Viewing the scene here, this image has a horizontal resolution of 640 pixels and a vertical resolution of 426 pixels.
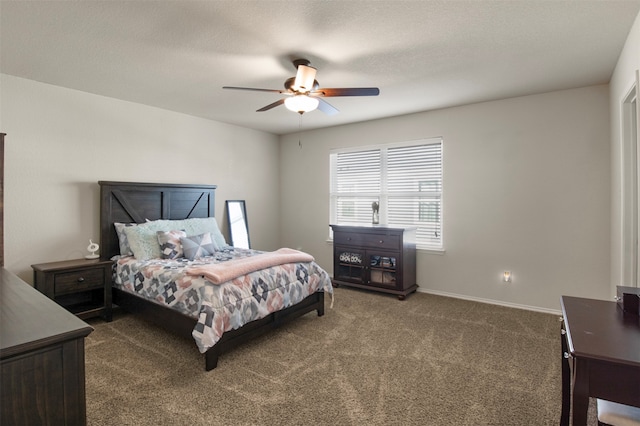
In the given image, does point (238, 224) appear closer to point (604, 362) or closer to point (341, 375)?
point (341, 375)

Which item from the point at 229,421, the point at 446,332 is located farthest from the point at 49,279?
the point at 446,332

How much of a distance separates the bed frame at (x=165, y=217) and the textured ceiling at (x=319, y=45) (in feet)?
3.95

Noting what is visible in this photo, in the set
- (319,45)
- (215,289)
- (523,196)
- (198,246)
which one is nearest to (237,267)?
(215,289)

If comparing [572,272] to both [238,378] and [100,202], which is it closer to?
[238,378]

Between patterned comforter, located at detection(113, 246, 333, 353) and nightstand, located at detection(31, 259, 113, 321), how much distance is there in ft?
0.55

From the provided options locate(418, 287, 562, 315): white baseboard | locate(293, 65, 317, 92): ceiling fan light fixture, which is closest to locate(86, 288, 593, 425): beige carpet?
locate(418, 287, 562, 315): white baseboard

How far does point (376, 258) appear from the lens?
186 inches

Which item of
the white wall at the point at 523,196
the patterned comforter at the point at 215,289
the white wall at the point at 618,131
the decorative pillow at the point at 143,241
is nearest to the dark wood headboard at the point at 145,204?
the decorative pillow at the point at 143,241

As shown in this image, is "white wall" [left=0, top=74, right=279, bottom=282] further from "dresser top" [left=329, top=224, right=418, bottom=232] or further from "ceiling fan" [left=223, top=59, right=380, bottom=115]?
"dresser top" [left=329, top=224, right=418, bottom=232]

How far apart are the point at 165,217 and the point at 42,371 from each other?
11.8ft

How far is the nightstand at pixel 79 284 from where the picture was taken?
125 inches

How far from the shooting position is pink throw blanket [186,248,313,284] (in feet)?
8.91

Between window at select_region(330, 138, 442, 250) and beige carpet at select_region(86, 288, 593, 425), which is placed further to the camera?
window at select_region(330, 138, 442, 250)

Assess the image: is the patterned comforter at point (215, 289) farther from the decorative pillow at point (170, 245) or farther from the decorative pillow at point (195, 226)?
the decorative pillow at point (195, 226)
